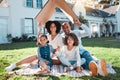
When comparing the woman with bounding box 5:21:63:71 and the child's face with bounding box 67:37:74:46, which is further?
the woman with bounding box 5:21:63:71

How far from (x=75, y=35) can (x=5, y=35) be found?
57.9 feet

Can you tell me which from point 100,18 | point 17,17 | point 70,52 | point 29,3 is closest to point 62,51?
point 70,52

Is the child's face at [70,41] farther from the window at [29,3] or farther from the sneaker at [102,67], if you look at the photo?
A: the window at [29,3]

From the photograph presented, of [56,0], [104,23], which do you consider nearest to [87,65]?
[56,0]

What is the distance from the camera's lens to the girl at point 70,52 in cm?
736

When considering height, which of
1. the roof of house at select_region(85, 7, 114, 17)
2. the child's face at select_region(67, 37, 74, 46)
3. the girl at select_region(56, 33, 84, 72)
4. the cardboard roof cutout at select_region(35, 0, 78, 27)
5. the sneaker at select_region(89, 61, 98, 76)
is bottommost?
the sneaker at select_region(89, 61, 98, 76)

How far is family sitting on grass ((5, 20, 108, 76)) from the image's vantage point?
7.30 meters

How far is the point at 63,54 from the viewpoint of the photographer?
7555mm

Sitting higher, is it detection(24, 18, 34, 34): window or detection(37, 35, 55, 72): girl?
detection(24, 18, 34, 34): window

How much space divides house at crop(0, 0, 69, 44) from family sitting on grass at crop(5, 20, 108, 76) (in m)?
16.5

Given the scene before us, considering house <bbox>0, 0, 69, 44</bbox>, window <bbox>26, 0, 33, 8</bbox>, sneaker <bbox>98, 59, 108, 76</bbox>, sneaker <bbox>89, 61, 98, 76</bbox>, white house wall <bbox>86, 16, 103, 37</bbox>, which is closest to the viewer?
sneaker <bbox>98, 59, 108, 76</bbox>

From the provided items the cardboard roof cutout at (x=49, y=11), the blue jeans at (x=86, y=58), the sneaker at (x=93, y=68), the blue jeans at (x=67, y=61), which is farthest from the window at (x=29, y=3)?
the sneaker at (x=93, y=68)

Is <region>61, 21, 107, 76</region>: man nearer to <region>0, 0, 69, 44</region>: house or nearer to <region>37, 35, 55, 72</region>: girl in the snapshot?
<region>37, 35, 55, 72</region>: girl

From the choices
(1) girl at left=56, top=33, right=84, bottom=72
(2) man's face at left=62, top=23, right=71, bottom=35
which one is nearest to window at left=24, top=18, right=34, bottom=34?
(2) man's face at left=62, top=23, right=71, bottom=35
